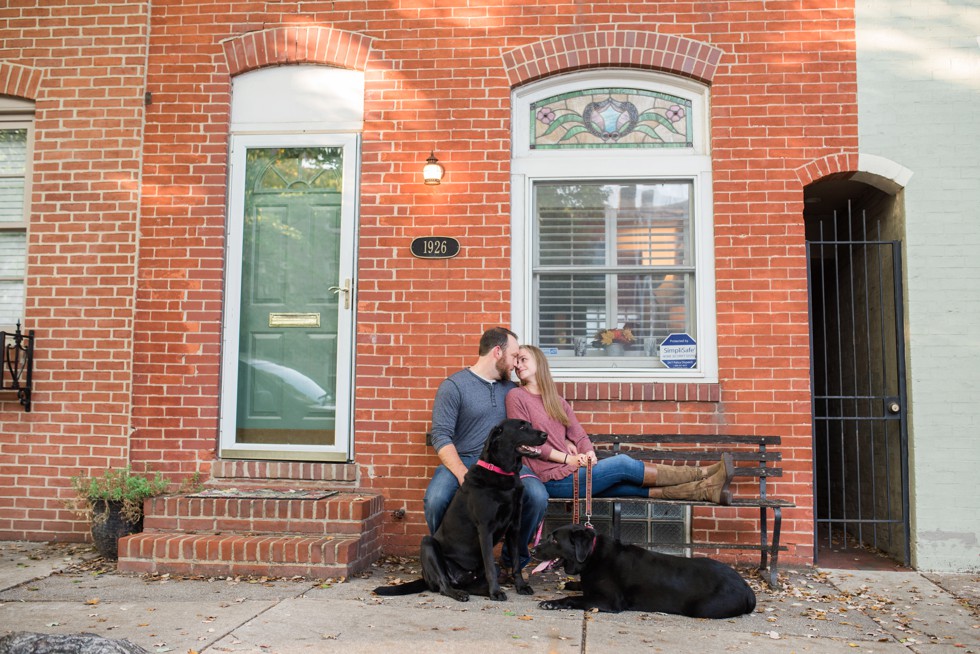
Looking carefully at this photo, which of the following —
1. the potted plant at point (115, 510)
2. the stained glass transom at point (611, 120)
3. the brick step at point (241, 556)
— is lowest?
the brick step at point (241, 556)

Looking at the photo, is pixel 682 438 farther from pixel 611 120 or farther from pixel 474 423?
pixel 611 120

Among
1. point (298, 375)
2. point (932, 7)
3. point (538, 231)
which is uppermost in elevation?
point (932, 7)

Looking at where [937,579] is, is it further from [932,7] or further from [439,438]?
[932,7]

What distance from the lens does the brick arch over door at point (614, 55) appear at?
21.0ft

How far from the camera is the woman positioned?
5.49 meters

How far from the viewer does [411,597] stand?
192 inches

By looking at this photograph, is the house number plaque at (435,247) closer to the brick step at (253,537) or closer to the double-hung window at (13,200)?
the brick step at (253,537)

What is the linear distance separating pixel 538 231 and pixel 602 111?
1052 mm

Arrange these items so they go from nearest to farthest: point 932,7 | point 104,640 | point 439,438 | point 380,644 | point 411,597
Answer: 1. point 104,640
2. point 380,644
3. point 411,597
4. point 439,438
5. point 932,7

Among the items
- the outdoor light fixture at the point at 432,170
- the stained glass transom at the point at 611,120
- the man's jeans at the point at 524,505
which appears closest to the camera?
the man's jeans at the point at 524,505

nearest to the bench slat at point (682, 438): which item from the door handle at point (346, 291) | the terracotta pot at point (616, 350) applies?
the terracotta pot at point (616, 350)

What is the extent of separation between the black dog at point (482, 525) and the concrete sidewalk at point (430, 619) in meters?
0.11

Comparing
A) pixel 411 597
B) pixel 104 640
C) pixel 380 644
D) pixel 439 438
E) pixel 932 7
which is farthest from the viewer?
pixel 932 7

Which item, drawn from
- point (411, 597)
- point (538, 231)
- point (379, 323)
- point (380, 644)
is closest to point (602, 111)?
point (538, 231)
